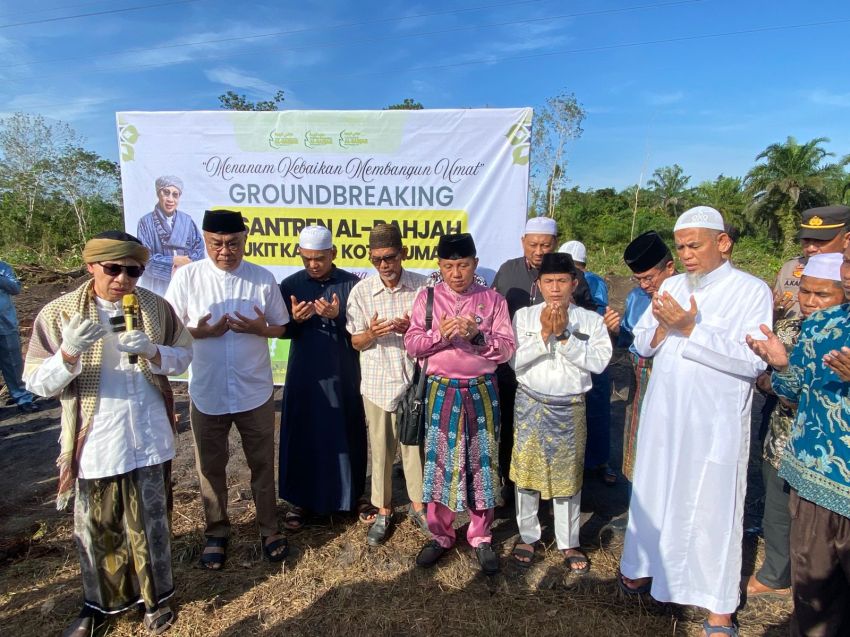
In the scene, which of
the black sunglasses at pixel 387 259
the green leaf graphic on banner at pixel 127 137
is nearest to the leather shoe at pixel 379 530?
the black sunglasses at pixel 387 259

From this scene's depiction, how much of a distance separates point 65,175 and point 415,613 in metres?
27.6

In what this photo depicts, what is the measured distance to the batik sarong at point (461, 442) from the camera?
2932 mm

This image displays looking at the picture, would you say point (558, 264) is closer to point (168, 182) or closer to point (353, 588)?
point (353, 588)

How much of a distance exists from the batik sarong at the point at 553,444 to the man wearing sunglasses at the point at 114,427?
198 centimetres

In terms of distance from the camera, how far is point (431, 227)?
4.72 metres

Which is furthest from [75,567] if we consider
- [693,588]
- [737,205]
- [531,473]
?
[737,205]

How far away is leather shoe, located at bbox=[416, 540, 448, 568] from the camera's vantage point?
306 centimetres

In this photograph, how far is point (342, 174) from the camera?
4773 mm

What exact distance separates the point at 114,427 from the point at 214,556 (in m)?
1.21

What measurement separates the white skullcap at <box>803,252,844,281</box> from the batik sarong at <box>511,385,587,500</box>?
1.28m

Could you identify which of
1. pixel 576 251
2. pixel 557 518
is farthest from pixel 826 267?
pixel 576 251

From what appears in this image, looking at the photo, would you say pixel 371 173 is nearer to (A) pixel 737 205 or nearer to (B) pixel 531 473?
(B) pixel 531 473

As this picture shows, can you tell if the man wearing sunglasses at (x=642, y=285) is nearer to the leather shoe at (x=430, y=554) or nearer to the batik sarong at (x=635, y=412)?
the batik sarong at (x=635, y=412)

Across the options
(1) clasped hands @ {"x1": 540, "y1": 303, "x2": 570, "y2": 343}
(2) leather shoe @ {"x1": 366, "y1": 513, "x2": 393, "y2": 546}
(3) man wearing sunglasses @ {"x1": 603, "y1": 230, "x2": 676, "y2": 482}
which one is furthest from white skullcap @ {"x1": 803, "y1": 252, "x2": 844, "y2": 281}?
(2) leather shoe @ {"x1": 366, "y1": 513, "x2": 393, "y2": 546}
